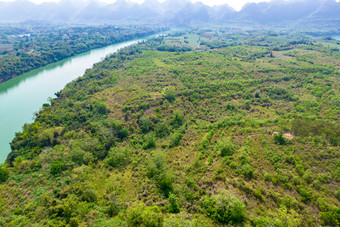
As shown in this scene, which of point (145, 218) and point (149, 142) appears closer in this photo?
point (145, 218)

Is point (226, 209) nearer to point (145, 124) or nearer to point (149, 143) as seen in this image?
point (149, 143)

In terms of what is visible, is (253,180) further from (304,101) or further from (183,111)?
(304,101)

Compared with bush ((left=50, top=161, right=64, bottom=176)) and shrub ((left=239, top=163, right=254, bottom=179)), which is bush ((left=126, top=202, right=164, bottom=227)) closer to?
shrub ((left=239, top=163, right=254, bottom=179))

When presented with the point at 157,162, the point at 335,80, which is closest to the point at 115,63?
the point at 157,162

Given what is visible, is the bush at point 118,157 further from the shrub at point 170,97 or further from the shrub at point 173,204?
the shrub at point 170,97

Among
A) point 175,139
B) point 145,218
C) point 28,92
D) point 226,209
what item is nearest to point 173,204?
point 145,218

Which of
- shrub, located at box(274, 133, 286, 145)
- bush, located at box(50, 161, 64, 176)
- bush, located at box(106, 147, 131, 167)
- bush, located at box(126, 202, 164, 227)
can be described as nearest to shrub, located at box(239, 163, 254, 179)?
shrub, located at box(274, 133, 286, 145)
